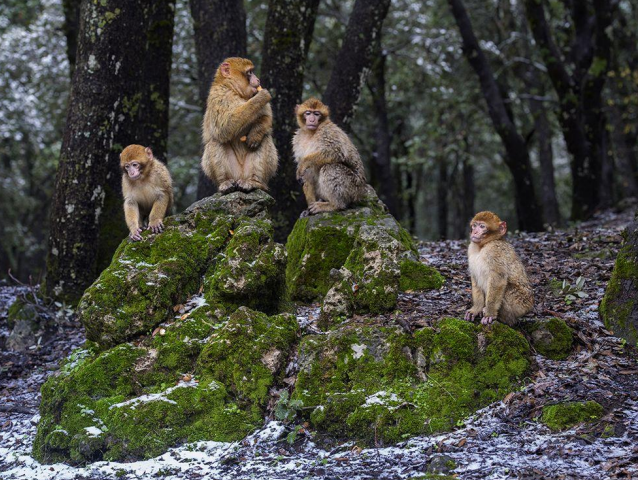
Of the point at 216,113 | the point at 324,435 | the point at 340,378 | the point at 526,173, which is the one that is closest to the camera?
the point at 324,435

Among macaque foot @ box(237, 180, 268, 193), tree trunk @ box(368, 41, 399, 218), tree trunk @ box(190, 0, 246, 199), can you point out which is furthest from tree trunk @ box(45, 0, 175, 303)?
tree trunk @ box(368, 41, 399, 218)

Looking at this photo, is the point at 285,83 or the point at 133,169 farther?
the point at 285,83

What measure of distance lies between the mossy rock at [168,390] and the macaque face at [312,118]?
9.57ft

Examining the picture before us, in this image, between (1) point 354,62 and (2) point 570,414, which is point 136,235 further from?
(1) point 354,62

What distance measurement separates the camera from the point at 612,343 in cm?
687

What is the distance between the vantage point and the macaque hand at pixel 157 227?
791 cm

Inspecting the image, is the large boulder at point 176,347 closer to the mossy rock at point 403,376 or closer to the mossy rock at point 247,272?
the mossy rock at point 247,272

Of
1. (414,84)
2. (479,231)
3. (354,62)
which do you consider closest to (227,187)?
(479,231)

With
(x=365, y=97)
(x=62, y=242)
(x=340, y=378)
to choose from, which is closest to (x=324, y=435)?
(x=340, y=378)

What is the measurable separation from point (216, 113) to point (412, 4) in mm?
15268

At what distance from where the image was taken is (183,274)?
7.42 meters

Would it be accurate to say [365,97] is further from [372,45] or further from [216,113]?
[216,113]

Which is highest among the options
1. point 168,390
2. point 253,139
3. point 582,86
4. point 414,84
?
point 414,84

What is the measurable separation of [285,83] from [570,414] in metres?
7.82
